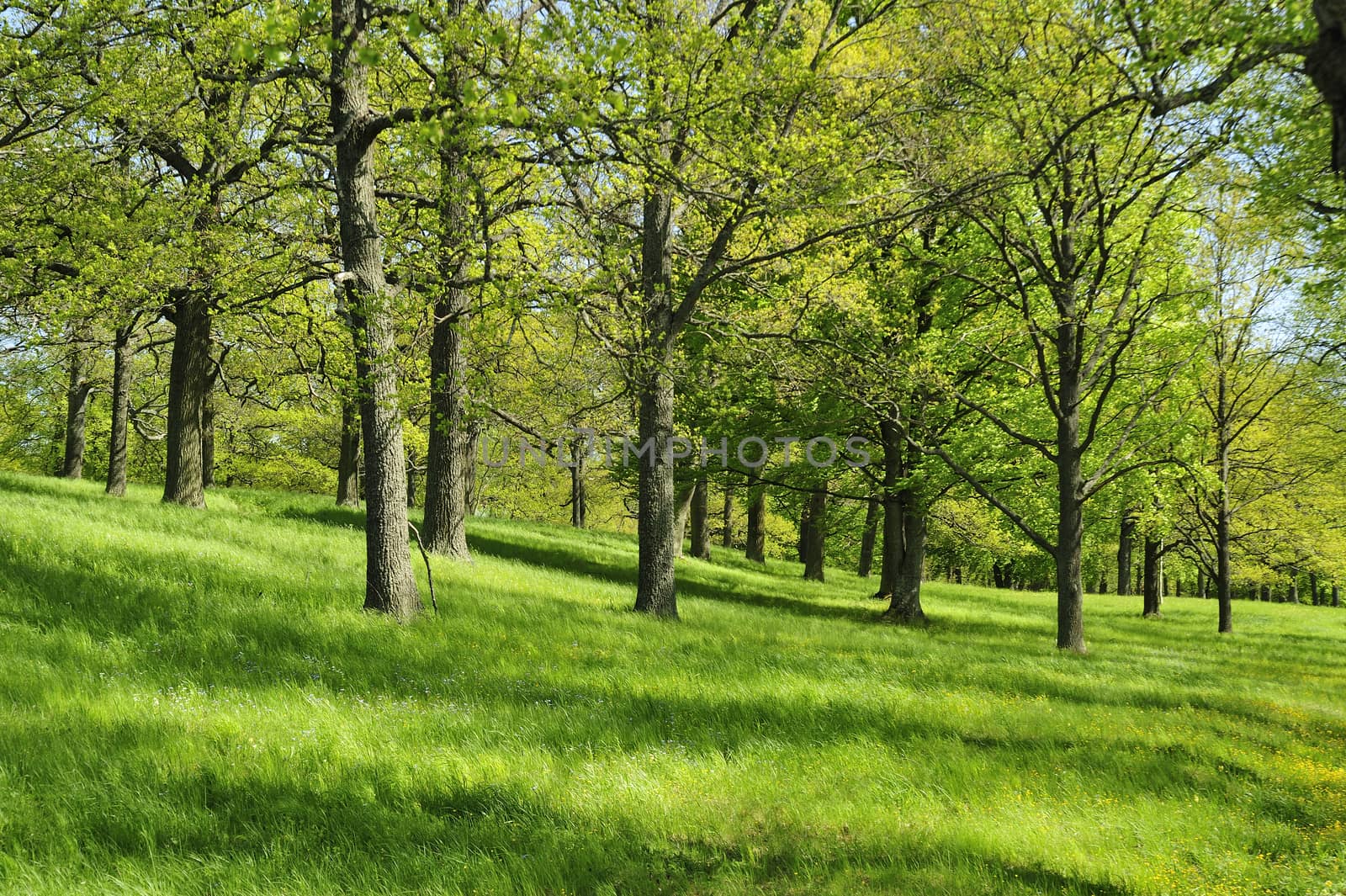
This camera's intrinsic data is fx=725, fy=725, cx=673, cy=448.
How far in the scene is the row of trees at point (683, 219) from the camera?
7797mm

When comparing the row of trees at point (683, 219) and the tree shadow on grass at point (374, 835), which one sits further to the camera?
the row of trees at point (683, 219)

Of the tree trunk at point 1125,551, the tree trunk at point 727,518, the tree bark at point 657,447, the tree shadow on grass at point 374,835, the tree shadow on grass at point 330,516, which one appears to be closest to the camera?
the tree shadow on grass at point 374,835

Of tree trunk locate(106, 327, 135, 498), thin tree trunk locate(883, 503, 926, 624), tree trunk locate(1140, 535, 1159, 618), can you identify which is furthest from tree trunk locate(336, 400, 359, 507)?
tree trunk locate(1140, 535, 1159, 618)

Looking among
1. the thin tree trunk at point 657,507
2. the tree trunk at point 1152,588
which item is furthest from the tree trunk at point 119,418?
the tree trunk at point 1152,588

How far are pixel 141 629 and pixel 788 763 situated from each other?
5.76 m

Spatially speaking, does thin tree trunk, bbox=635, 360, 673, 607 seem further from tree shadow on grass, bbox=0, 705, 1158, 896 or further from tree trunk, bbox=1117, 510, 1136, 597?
tree trunk, bbox=1117, 510, 1136, 597

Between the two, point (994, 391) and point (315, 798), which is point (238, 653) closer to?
point (315, 798)

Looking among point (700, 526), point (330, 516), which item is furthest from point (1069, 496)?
point (330, 516)

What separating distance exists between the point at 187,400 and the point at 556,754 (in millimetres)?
12816

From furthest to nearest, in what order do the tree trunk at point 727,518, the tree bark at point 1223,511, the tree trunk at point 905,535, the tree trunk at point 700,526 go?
the tree trunk at point 727,518
the tree trunk at point 700,526
the tree bark at point 1223,511
the tree trunk at point 905,535

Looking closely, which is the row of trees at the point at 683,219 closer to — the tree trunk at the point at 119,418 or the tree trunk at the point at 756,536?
the tree trunk at the point at 119,418

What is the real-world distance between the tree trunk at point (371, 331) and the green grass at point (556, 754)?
69 cm

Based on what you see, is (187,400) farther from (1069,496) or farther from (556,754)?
(1069,496)

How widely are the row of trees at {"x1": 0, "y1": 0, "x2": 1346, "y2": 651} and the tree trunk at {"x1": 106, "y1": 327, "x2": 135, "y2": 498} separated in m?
0.10
